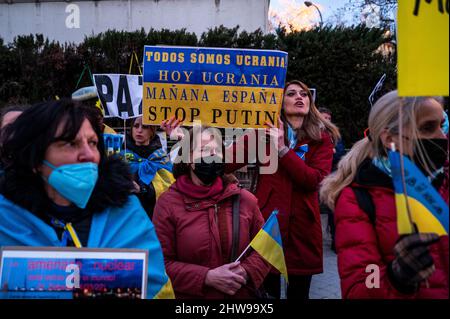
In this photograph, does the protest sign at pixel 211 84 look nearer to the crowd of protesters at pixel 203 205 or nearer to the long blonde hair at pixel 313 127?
the long blonde hair at pixel 313 127

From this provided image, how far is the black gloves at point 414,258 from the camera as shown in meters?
1.62

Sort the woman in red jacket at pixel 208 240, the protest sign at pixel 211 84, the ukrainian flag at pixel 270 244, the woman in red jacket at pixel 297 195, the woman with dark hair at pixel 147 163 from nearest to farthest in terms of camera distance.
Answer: the woman in red jacket at pixel 208 240 → the ukrainian flag at pixel 270 244 → the woman in red jacket at pixel 297 195 → the protest sign at pixel 211 84 → the woman with dark hair at pixel 147 163

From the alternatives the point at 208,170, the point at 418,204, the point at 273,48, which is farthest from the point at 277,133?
the point at 273,48

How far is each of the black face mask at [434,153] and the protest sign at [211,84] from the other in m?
1.91

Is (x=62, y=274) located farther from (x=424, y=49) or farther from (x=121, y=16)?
(x=121, y=16)

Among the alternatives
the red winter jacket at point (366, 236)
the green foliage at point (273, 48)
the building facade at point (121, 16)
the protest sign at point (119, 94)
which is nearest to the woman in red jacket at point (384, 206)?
the red winter jacket at point (366, 236)

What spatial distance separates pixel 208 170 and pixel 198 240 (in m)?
0.47

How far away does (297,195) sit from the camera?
3701 mm

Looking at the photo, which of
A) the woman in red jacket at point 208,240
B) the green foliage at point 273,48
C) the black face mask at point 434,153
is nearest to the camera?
the black face mask at point 434,153

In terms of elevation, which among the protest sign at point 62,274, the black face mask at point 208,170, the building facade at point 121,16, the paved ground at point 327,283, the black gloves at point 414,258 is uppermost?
the building facade at point 121,16

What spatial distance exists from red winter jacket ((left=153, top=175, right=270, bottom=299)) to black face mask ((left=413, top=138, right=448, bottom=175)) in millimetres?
1207

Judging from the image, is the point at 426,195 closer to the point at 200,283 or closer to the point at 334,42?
the point at 200,283

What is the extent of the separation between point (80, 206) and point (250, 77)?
204 centimetres

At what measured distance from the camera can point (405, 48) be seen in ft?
5.44
